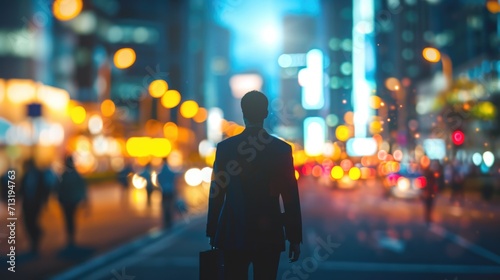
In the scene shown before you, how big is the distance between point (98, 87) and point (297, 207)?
225ft

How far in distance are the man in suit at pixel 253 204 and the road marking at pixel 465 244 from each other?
805cm

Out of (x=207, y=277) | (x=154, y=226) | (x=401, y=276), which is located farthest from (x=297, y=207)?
(x=154, y=226)

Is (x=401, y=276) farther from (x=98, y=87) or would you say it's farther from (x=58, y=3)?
(x=98, y=87)

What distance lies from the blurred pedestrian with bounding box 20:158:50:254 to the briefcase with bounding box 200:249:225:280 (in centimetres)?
892

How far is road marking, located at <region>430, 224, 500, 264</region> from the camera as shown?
12.3 m

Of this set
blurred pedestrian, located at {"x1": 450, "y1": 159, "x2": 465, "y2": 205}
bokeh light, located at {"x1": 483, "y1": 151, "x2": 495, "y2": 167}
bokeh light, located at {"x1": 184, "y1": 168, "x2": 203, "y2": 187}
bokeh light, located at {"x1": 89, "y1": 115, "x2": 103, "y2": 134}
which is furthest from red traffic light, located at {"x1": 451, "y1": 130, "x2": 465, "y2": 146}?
bokeh light, located at {"x1": 89, "y1": 115, "x2": 103, "y2": 134}

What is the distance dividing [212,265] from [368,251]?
29.4 feet

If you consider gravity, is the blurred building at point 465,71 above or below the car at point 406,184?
above

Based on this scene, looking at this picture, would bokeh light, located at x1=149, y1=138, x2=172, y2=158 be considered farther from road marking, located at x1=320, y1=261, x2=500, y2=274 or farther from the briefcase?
the briefcase

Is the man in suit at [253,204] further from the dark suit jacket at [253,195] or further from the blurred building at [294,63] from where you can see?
the blurred building at [294,63]

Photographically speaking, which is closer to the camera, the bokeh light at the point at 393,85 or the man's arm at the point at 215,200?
the man's arm at the point at 215,200

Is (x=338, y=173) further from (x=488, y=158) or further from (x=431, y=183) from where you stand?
(x=431, y=183)

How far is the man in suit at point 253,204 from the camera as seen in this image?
15.0ft

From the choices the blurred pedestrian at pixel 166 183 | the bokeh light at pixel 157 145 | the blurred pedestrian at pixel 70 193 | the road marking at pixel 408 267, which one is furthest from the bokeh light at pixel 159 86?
the road marking at pixel 408 267
